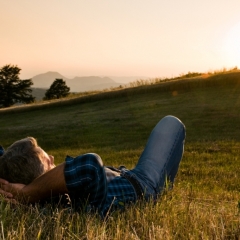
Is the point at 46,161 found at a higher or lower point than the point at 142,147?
higher

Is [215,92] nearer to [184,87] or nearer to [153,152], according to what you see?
[184,87]

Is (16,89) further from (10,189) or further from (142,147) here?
(10,189)

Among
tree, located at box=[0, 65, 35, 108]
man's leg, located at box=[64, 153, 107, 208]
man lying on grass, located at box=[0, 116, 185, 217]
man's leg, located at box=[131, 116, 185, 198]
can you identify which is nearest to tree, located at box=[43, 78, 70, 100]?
tree, located at box=[0, 65, 35, 108]

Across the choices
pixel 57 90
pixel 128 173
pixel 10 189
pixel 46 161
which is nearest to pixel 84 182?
pixel 46 161

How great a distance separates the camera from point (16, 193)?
3.08 m

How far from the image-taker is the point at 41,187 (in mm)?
2971

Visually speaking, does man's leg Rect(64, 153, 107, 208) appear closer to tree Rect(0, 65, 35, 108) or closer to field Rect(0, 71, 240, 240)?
field Rect(0, 71, 240, 240)

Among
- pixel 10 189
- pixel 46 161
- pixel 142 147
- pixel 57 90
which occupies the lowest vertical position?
pixel 142 147

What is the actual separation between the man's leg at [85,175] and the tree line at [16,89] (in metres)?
52.4

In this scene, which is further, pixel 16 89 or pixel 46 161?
pixel 16 89

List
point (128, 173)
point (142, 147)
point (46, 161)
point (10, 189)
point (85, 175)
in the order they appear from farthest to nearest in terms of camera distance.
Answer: point (142, 147) < point (128, 173) < point (46, 161) < point (10, 189) < point (85, 175)

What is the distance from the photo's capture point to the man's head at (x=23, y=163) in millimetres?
3076

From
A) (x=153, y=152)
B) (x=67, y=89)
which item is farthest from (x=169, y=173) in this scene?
(x=67, y=89)

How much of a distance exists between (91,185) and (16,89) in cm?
5431
